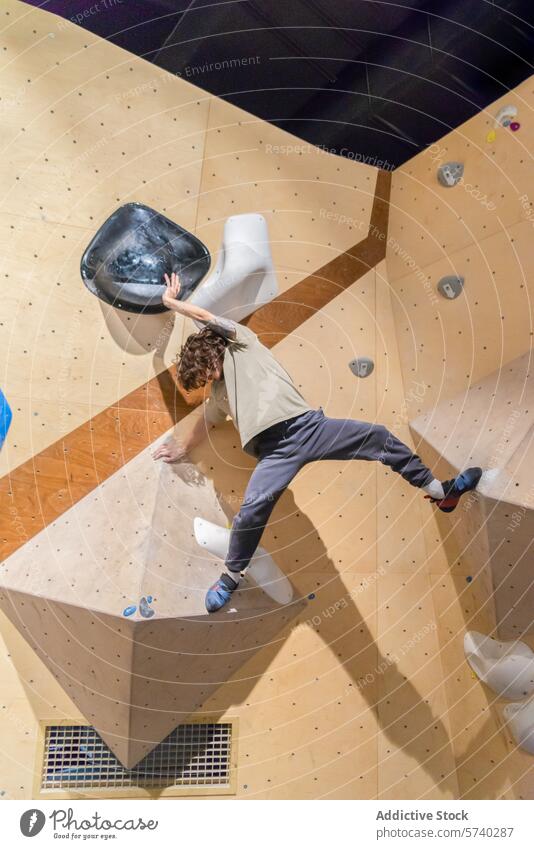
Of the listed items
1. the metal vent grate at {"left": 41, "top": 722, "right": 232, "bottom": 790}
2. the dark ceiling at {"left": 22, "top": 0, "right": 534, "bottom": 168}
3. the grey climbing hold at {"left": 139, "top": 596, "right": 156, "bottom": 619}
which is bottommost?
the metal vent grate at {"left": 41, "top": 722, "right": 232, "bottom": 790}

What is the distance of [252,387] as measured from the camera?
336cm

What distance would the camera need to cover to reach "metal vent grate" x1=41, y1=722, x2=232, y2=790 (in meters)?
3.63

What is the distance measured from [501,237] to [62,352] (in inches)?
90.8

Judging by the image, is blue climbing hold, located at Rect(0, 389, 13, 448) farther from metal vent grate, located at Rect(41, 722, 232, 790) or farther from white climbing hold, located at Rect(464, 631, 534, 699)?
white climbing hold, located at Rect(464, 631, 534, 699)

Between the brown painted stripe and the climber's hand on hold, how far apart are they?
0.07 m

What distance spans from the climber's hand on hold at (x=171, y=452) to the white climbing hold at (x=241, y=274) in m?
0.69

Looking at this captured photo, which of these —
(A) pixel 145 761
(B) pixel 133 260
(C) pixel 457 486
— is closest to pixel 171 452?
(B) pixel 133 260

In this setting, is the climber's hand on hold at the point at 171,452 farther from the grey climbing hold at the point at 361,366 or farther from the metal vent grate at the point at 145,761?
the metal vent grate at the point at 145,761

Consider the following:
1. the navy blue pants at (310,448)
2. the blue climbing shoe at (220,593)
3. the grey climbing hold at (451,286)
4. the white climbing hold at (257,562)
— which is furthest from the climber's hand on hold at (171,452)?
the grey climbing hold at (451,286)

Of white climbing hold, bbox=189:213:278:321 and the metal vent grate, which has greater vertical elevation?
white climbing hold, bbox=189:213:278:321

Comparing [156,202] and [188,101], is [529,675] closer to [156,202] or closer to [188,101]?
[156,202]

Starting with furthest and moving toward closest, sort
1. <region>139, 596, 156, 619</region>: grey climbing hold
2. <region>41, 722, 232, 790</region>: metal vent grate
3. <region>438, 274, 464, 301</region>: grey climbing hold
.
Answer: <region>438, 274, 464, 301</region>: grey climbing hold
<region>41, 722, 232, 790</region>: metal vent grate
<region>139, 596, 156, 619</region>: grey climbing hold

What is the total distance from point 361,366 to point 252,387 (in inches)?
37.4

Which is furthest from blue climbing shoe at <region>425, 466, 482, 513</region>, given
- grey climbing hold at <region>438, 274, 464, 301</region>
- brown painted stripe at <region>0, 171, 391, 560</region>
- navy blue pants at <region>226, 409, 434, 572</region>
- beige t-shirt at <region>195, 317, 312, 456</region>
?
brown painted stripe at <region>0, 171, 391, 560</region>
